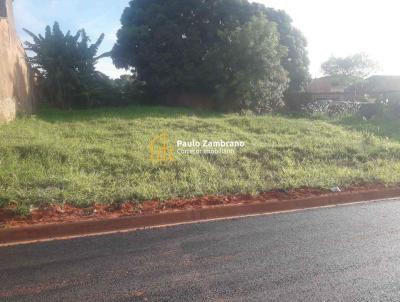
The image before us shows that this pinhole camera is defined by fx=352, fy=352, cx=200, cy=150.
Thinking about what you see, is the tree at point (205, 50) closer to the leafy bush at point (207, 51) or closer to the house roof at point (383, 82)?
the leafy bush at point (207, 51)

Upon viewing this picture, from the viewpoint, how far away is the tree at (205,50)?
14.6 meters

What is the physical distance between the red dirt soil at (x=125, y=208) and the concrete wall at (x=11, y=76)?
5365 mm

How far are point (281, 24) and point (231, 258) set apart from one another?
60.3ft

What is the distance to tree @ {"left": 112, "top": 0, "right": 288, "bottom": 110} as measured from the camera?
14.6 meters

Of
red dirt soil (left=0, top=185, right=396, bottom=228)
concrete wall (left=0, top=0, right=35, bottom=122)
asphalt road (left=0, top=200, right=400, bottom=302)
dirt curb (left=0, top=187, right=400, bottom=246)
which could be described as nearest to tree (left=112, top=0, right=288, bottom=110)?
concrete wall (left=0, top=0, right=35, bottom=122)

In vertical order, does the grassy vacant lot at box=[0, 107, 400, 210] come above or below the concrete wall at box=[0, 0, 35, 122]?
below

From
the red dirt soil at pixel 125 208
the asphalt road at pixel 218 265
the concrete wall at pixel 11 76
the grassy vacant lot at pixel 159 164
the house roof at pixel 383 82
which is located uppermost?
the house roof at pixel 383 82

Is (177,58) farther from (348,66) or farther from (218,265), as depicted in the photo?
(348,66)

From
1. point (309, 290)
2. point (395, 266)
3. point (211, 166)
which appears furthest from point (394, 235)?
point (211, 166)

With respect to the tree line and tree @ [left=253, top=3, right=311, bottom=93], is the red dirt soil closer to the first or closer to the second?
the tree line

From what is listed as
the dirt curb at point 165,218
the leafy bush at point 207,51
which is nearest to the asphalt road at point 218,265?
the dirt curb at point 165,218

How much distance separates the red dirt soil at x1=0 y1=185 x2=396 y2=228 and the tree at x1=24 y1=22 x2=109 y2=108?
36.5 feet

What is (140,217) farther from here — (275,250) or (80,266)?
(275,250)

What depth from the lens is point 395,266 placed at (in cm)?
307
